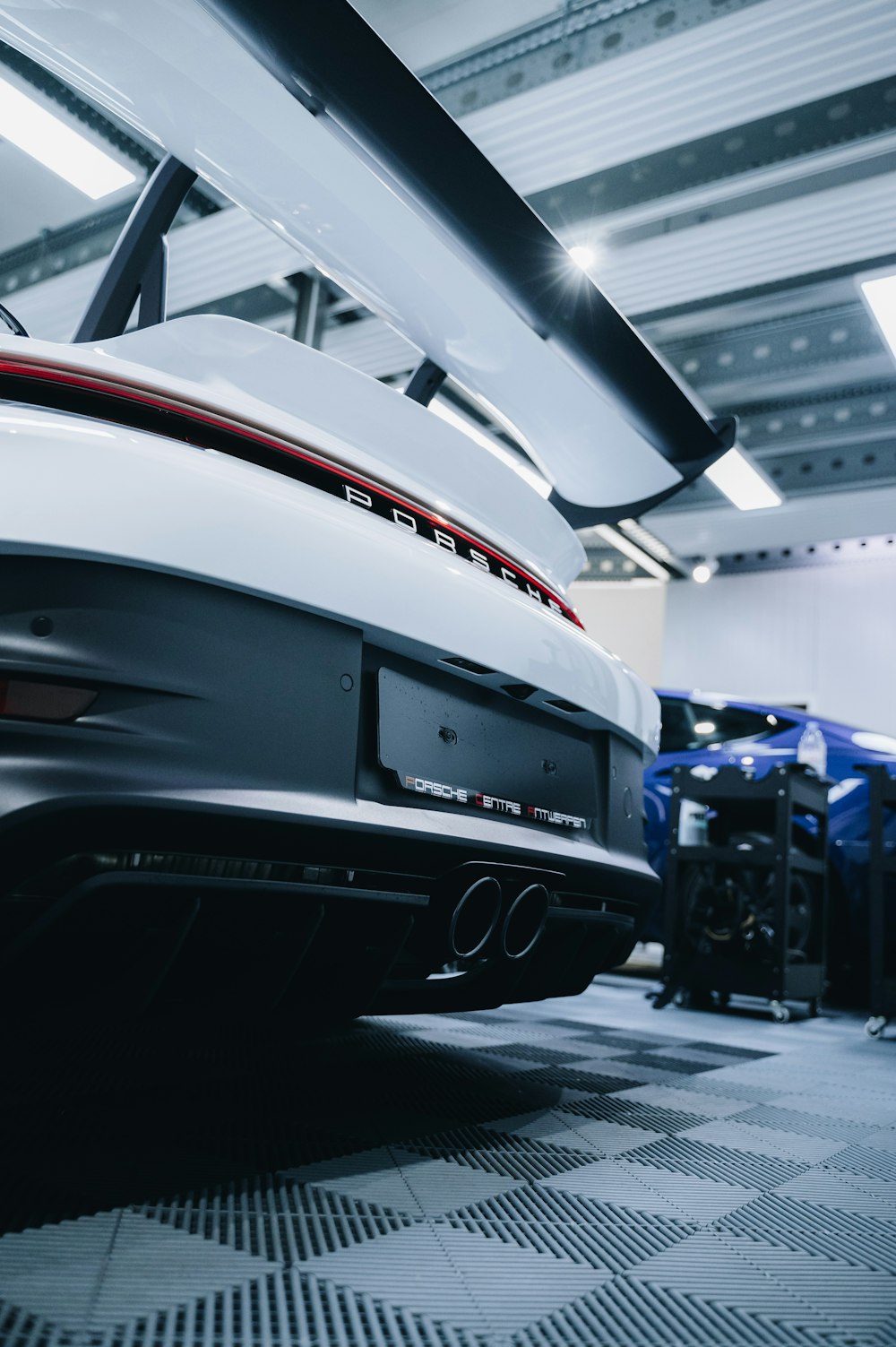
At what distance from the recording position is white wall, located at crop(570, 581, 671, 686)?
11938 mm

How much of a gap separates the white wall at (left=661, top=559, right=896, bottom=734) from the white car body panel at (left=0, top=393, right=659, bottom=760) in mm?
9438

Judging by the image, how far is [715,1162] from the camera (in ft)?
5.33

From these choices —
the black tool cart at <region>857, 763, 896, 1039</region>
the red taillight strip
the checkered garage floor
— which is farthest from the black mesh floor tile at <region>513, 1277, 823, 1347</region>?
the black tool cart at <region>857, 763, 896, 1039</region>

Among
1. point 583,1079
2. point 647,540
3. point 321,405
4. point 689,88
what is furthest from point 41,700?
Result: point 647,540

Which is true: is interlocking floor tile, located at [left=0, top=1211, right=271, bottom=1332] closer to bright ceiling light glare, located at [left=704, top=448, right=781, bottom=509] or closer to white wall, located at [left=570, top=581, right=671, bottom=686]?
bright ceiling light glare, located at [left=704, top=448, right=781, bottom=509]

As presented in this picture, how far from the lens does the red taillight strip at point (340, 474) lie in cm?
114

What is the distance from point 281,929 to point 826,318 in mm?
7034

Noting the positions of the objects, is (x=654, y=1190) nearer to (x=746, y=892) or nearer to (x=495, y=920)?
(x=495, y=920)

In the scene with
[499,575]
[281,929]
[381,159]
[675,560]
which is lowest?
[281,929]

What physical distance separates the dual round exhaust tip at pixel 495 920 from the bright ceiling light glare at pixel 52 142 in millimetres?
5002

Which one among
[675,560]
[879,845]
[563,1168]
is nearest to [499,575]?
[563,1168]

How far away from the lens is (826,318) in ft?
22.6

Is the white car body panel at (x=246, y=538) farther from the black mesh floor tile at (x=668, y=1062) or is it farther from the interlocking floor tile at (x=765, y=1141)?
the black mesh floor tile at (x=668, y=1062)

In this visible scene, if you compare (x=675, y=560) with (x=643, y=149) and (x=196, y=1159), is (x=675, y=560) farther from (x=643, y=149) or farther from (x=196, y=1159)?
(x=196, y=1159)
